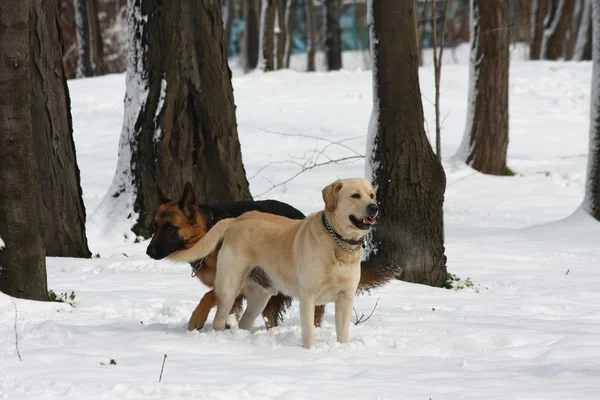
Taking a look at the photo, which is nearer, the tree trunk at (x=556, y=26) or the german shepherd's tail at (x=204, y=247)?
the german shepherd's tail at (x=204, y=247)

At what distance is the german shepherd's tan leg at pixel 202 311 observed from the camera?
6.24 meters

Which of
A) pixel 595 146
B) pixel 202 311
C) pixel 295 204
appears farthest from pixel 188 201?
pixel 595 146

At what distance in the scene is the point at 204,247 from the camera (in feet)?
21.0

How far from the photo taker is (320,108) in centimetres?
2158

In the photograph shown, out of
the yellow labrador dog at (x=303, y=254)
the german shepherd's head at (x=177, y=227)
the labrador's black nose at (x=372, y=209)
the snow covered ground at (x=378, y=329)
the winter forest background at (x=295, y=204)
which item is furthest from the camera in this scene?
the german shepherd's head at (x=177, y=227)

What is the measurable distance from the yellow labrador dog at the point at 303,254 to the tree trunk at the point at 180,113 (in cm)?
427

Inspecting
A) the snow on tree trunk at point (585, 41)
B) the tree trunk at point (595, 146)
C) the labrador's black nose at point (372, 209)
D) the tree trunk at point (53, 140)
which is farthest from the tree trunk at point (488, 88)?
the snow on tree trunk at point (585, 41)

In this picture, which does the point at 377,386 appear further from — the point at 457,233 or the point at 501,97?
the point at 501,97

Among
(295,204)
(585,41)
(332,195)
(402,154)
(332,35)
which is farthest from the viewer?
(332,35)

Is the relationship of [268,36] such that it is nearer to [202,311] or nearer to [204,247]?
[204,247]

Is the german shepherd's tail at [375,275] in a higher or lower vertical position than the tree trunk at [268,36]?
lower

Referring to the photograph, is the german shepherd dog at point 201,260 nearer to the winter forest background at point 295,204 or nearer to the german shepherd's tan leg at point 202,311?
the german shepherd's tan leg at point 202,311

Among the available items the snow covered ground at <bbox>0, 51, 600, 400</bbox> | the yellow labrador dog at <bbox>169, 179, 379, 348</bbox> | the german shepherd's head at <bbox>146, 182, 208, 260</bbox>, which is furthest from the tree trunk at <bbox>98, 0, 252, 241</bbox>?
the yellow labrador dog at <bbox>169, 179, 379, 348</bbox>

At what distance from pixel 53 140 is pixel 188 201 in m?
3.62
